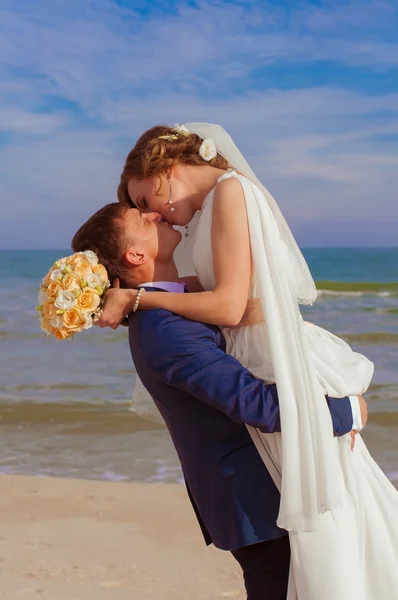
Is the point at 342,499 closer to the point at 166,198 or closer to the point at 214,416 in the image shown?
the point at 214,416

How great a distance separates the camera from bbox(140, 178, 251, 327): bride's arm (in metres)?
2.49

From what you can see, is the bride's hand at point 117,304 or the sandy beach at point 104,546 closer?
the bride's hand at point 117,304

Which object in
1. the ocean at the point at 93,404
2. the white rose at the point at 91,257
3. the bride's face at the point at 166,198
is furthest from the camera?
the ocean at the point at 93,404

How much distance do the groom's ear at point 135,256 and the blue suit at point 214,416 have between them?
16 centimetres

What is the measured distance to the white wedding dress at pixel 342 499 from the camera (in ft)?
8.07

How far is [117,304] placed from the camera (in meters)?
2.59

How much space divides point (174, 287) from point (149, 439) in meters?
5.65

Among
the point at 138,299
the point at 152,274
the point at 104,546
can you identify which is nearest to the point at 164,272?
the point at 152,274

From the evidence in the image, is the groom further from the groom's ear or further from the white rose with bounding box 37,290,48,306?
the white rose with bounding box 37,290,48,306

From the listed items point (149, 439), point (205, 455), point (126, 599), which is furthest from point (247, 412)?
point (149, 439)

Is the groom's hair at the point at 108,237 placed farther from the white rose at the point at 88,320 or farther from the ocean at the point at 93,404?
the ocean at the point at 93,404

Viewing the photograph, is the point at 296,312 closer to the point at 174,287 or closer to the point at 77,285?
the point at 174,287

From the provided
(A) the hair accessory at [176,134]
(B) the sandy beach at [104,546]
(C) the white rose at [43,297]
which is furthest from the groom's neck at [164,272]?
(B) the sandy beach at [104,546]

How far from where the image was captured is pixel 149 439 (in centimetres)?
812
